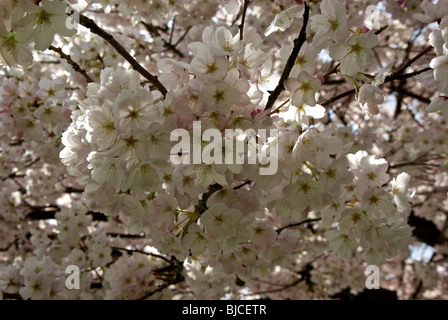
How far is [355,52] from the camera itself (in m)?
1.38

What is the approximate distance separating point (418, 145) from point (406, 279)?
11.8 ft

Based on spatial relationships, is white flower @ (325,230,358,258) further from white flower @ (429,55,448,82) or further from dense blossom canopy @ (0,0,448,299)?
white flower @ (429,55,448,82)

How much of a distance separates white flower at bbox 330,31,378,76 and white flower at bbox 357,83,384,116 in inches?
4.1

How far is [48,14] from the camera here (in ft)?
4.11

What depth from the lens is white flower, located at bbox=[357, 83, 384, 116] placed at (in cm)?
146

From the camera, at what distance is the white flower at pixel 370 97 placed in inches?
57.4

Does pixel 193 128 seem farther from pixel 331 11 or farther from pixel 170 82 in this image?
pixel 331 11

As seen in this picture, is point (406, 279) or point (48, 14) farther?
point (406, 279)

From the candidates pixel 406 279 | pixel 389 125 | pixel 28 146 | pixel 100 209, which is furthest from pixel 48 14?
pixel 406 279

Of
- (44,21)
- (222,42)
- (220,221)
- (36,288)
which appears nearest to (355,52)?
(222,42)

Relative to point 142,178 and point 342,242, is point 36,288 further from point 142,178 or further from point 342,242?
point 342,242

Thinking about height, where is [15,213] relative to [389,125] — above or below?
below

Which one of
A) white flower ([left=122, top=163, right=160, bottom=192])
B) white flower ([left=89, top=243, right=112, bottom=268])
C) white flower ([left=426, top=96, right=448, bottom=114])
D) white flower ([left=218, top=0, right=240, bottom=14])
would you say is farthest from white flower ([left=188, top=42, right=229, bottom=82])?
white flower ([left=89, top=243, right=112, bottom=268])

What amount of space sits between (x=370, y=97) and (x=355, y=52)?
0.68ft
